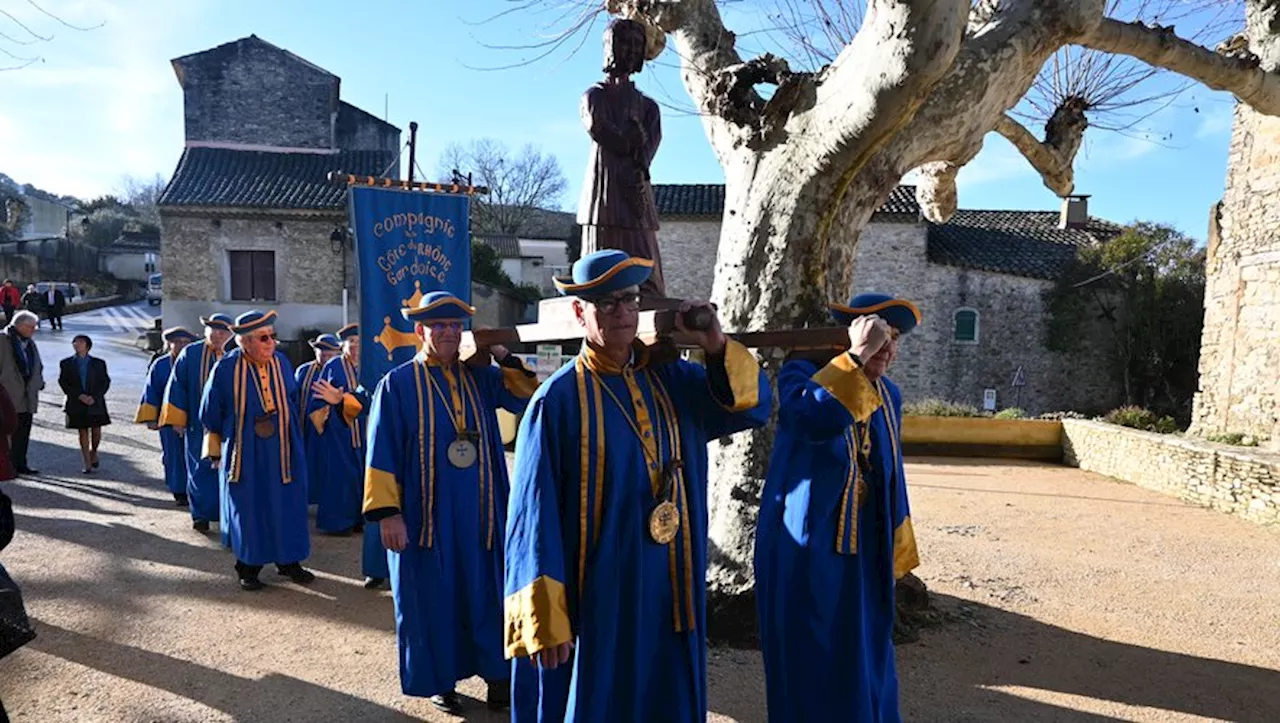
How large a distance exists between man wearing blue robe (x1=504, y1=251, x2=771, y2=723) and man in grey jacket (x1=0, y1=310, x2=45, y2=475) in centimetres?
861

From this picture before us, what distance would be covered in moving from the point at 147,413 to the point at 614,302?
25.3 feet

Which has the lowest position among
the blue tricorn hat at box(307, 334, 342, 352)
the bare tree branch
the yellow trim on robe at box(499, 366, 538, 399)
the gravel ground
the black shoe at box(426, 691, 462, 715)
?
the gravel ground

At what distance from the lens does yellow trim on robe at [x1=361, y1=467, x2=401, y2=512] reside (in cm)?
367

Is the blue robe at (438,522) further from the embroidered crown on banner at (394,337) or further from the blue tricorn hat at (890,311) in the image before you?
the embroidered crown on banner at (394,337)

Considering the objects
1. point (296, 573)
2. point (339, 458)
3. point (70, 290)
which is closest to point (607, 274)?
point (296, 573)

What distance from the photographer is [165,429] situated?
317 inches

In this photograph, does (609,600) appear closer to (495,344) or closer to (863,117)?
(495,344)

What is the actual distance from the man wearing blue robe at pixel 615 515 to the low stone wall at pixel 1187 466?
9.34 m

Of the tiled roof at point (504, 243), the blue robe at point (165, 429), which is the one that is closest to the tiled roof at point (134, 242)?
the tiled roof at point (504, 243)

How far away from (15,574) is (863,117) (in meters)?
6.53

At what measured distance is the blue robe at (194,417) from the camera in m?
7.09

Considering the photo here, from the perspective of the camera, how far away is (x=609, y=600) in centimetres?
257

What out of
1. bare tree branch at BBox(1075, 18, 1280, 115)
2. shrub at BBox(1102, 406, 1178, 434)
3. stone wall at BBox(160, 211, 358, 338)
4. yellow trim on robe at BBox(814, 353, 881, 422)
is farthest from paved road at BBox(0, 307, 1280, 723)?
stone wall at BBox(160, 211, 358, 338)

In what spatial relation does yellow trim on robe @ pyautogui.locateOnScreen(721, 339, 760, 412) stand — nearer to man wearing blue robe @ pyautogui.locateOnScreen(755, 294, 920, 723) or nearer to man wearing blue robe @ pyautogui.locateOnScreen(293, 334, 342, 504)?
man wearing blue robe @ pyautogui.locateOnScreen(755, 294, 920, 723)
